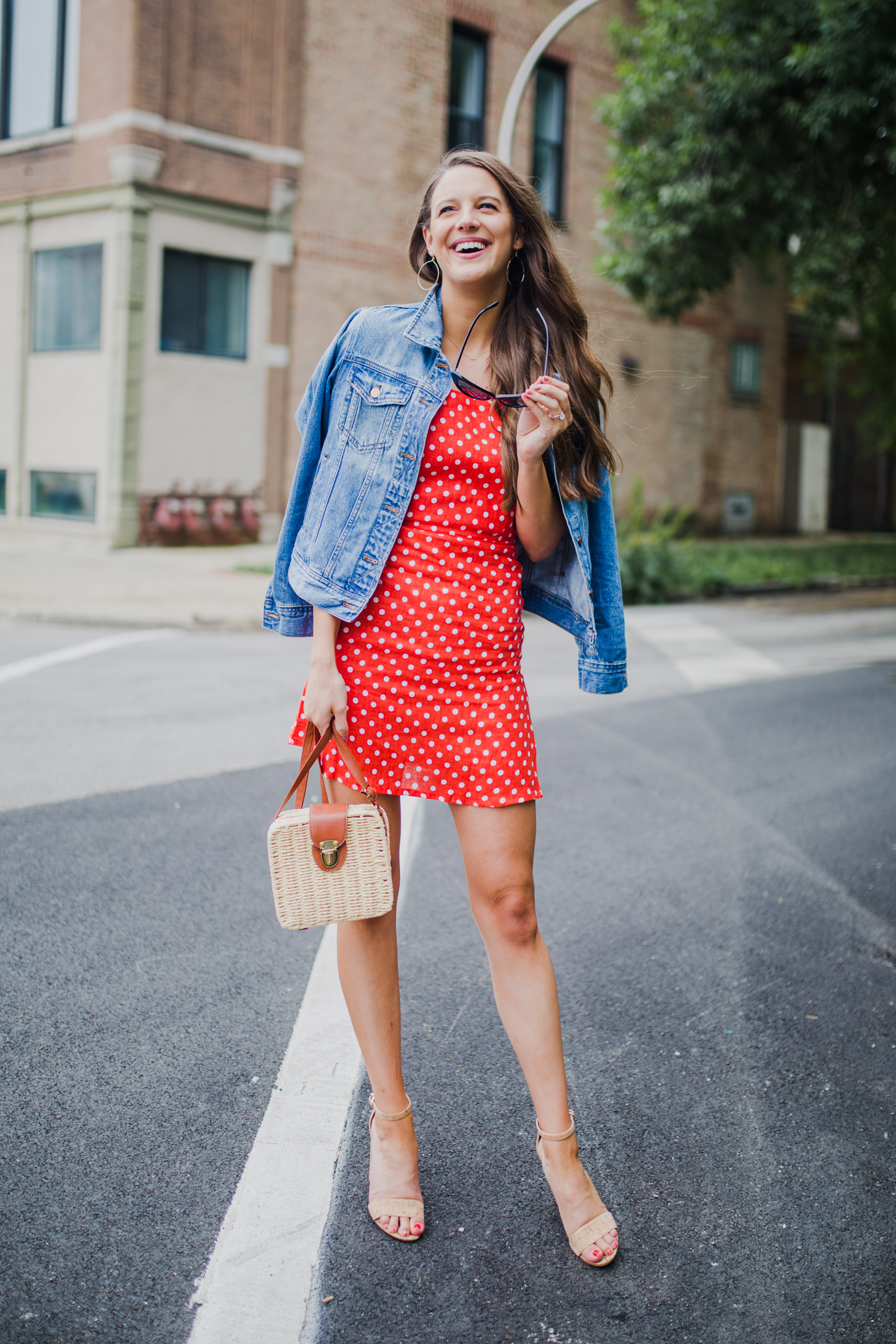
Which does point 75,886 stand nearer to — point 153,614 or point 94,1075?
point 94,1075

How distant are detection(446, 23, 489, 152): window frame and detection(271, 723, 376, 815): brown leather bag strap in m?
19.8

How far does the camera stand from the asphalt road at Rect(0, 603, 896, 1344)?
214cm

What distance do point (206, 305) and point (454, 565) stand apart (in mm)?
16613

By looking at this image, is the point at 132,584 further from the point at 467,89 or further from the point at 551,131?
the point at 551,131

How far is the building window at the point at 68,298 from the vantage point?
17.1 metres

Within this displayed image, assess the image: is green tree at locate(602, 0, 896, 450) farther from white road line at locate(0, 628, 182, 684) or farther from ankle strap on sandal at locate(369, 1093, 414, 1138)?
ankle strap on sandal at locate(369, 1093, 414, 1138)

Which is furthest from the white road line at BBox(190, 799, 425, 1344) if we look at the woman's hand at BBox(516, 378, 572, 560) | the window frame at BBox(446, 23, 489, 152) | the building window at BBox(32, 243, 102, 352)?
the window frame at BBox(446, 23, 489, 152)

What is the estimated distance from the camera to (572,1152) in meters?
2.34

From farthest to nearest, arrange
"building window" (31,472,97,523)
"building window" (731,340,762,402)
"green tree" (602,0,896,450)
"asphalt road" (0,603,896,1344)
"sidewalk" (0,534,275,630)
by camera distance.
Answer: "building window" (731,340,762,402), "building window" (31,472,97,523), "green tree" (602,0,896,450), "sidewalk" (0,534,275,630), "asphalt road" (0,603,896,1344)

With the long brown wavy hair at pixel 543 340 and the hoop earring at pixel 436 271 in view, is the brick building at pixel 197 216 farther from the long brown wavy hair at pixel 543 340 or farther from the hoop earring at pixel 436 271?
the long brown wavy hair at pixel 543 340

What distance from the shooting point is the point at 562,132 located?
21766 mm

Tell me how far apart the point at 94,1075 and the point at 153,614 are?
29.9ft

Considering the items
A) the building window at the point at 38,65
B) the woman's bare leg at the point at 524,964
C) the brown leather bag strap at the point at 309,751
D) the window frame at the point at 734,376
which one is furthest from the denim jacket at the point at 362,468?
the window frame at the point at 734,376

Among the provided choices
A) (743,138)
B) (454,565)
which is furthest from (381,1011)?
(743,138)
